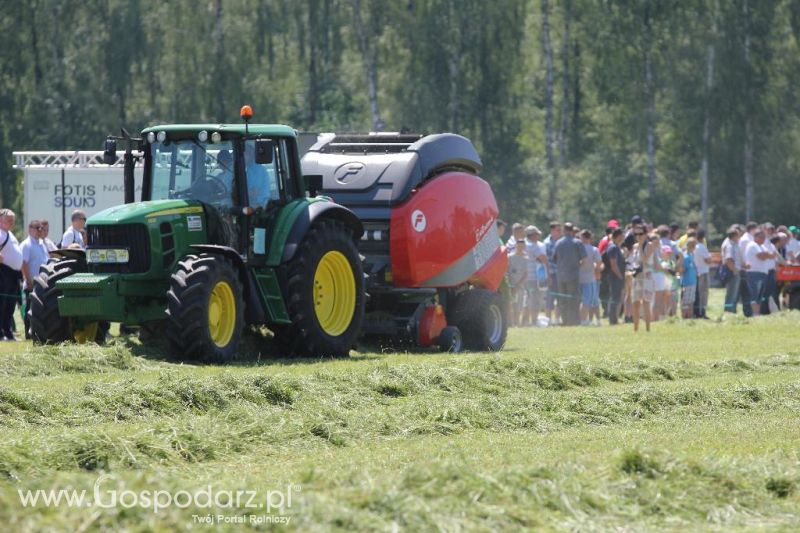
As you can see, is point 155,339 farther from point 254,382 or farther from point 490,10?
point 490,10

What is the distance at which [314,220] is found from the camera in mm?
16312

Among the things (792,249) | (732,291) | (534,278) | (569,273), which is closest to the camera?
(534,278)

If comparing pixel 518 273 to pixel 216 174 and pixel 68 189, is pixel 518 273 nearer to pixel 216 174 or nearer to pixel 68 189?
pixel 68 189

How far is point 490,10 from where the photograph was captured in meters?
49.1

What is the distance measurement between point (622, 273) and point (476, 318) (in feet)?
26.4

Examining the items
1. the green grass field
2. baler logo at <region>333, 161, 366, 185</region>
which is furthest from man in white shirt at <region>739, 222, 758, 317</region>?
baler logo at <region>333, 161, 366, 185</region>

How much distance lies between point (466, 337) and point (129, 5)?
32.1 metres

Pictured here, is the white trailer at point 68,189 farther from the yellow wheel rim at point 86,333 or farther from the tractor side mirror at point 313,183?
the yellow wheel rim at point 86,333

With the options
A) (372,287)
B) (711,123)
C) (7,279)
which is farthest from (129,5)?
(372,287)

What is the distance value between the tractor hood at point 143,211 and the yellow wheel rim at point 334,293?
173 centimetres

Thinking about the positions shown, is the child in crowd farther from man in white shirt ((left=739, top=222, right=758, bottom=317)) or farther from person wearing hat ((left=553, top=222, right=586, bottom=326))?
person wearing hat ((left=553, top=222, right=586, bottom=326))

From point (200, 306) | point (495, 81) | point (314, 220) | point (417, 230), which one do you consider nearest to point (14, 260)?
point (314, 220)

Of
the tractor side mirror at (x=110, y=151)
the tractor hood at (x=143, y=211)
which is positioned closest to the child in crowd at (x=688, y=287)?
the tractor hood at (x=143, y=211)

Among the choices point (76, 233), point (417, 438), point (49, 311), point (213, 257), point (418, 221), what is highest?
point (418, 221)
